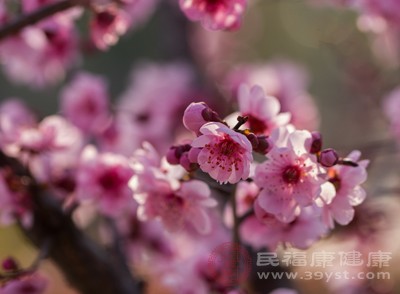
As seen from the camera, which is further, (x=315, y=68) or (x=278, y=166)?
(x=315, y=68)

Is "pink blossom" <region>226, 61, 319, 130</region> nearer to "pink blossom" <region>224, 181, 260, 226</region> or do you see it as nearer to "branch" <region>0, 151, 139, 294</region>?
"branch" <region>0, 151, 139, 294</region>

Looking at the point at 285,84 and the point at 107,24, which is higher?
the point at 285,84

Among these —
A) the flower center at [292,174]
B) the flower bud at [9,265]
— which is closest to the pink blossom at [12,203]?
the flower bud at [9,265]

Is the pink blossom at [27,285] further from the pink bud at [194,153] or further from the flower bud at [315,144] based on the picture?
the flower bud at [315,144]

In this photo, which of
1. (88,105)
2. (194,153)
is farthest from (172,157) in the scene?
(88,105)

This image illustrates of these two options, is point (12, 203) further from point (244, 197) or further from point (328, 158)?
point (328, 158)

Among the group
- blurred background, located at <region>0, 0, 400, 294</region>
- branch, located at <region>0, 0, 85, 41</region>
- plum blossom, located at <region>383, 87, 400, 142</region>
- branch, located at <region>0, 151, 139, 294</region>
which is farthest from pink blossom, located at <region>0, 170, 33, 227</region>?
plum blossom, located at <region>383, 87, 400, 142</region>
